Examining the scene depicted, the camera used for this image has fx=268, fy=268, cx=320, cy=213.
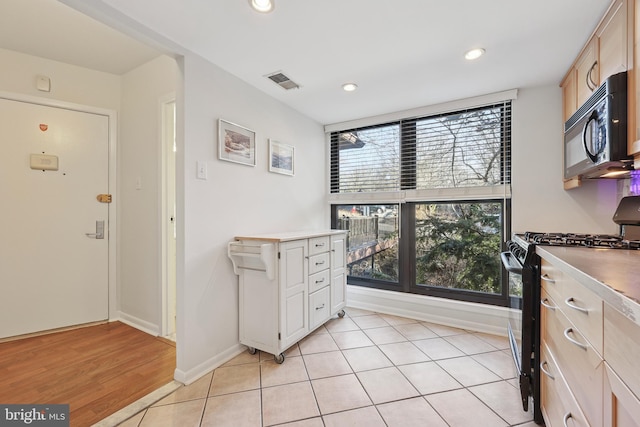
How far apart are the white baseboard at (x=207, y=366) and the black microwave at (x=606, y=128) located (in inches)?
101

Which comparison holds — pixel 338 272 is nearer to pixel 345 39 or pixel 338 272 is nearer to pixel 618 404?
pixel 345 39

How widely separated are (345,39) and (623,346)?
183 centimetres

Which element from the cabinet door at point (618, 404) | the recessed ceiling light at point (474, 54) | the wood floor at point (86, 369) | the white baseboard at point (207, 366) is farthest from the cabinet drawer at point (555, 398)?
the wood floor at point (86, 369)

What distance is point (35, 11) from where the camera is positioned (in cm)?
184

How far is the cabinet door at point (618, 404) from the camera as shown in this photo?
1.90 feet

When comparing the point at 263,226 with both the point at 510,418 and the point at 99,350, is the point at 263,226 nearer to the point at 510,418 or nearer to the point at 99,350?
the point at 99,350

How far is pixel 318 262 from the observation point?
2.37 m

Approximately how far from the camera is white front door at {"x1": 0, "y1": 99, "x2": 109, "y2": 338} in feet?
Answer: 7.50

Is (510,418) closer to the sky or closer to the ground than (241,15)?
closer to the ground

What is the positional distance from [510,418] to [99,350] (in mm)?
2835

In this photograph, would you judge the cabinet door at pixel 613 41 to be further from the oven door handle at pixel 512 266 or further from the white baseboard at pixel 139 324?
the white baseboard at pixel 139 324

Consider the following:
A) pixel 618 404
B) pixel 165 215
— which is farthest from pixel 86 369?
pixel 618 404

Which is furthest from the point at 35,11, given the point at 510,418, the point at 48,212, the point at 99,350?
the point at 510,418

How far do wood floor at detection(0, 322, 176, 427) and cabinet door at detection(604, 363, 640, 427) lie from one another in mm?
2089
